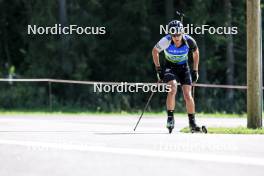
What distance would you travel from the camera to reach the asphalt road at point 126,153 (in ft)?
30.7

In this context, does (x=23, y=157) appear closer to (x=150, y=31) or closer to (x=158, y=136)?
(x=158, y=136)

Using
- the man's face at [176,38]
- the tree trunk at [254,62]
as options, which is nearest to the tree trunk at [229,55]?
the tree trunk at [254,62]

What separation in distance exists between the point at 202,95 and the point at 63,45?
6.67 m

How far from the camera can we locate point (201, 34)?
3838 centimetres

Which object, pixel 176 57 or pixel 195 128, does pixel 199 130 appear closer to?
pixel 195 128

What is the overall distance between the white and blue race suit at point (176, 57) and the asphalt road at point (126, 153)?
1.00m

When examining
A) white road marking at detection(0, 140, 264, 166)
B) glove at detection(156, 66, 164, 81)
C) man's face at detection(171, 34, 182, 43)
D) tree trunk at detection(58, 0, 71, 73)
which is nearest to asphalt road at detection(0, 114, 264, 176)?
white road marking at detection(0, 140, 264, 166)

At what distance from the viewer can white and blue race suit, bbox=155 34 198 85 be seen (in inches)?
567

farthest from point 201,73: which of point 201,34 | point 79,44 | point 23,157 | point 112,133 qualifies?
point 23,157

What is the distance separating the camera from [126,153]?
35.7 ft

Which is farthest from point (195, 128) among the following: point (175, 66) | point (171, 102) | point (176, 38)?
point (176, 38)

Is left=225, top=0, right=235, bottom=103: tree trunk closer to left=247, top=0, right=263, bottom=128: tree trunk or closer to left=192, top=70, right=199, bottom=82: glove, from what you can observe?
left=247, top=0, right=263, bottom=128: tree trunk

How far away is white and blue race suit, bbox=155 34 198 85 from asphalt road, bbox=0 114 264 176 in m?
1.00

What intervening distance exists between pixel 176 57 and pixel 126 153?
403cm
